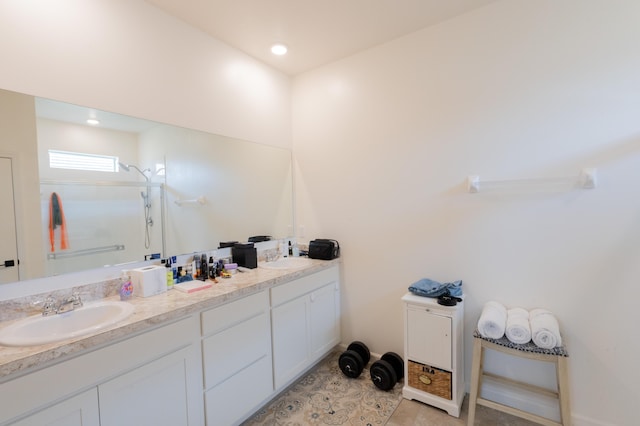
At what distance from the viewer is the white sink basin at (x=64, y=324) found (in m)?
1.17

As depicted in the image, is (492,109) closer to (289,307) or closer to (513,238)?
(513,238)

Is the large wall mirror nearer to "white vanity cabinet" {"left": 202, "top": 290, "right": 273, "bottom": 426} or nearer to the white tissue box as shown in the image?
the white tissue box

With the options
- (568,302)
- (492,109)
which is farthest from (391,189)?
(568,302)

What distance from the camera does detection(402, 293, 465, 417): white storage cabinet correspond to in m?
1.95

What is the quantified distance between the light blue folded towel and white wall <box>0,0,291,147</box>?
195cm

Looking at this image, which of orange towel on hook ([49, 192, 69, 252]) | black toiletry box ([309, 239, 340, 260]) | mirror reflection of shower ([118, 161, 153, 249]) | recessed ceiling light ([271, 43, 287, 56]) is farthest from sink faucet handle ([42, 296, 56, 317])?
recessed ceiling light ([271, 43, 287, 56])

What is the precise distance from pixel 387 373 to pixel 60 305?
6.97 ft

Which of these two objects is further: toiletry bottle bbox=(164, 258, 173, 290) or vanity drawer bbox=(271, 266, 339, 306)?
vanity drawer bbox=(271, 266, 339, 306)

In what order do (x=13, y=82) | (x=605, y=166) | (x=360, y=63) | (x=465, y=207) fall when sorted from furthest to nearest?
1. (x=360, y=63)
2. (x=465, y=207)
3. (x=605, y=166)
4. (x=13, y=82)

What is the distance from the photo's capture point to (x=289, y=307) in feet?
7.23

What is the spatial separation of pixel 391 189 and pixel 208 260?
162 centimetres

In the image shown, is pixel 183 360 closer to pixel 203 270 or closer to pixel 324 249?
pixel 203 270

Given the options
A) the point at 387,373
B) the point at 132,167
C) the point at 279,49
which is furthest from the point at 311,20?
the point at 387,373

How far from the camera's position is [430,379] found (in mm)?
2035
